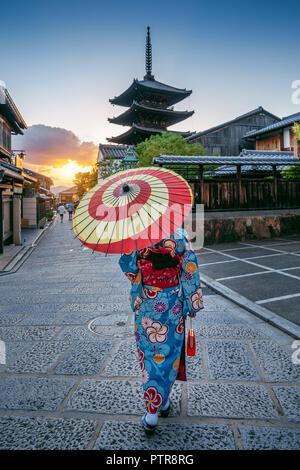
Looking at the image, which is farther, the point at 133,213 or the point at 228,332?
the point at 228,332

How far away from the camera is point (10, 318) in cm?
489

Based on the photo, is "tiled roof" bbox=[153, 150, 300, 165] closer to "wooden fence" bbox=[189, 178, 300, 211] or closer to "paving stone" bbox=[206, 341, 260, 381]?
"wooden fence" bbox=[189, 178, 300, 211]

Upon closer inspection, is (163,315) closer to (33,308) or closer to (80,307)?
(80,307)

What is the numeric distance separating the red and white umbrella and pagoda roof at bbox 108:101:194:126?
2977cm

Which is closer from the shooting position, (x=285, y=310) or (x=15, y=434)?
(x=15, y=434)

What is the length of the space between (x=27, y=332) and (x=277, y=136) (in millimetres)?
24601

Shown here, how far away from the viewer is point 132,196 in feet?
7.45

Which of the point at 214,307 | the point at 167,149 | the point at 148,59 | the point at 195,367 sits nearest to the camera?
the point at 195,367

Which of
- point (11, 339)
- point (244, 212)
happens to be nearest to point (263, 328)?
point (11, 339)

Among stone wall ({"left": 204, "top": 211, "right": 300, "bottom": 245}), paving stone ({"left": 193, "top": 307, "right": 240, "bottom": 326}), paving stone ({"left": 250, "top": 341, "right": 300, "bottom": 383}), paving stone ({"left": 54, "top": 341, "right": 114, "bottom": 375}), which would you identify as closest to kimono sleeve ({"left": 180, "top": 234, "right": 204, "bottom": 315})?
paving stone ({"left": 250, "top": 341, "right": 300, "bottom": 383})

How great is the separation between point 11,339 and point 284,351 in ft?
11.9

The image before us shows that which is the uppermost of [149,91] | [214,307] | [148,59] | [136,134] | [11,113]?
[148,59]

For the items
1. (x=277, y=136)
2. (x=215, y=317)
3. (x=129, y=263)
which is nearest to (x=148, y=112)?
(x=277, y=136)

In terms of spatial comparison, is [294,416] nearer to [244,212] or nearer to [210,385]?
[210,385]
